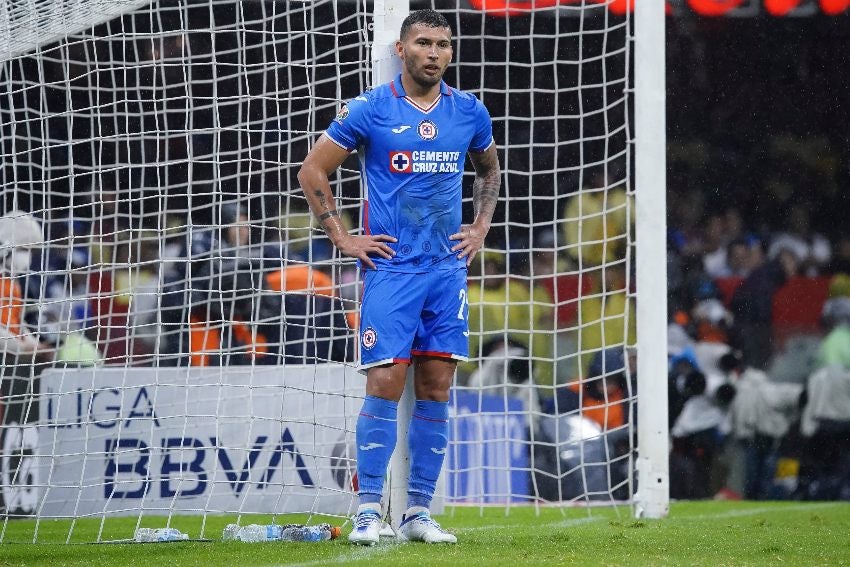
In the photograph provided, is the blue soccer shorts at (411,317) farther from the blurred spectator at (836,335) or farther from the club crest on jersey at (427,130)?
the blurred spectator at (836,335)

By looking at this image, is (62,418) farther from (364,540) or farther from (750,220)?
(750,220)

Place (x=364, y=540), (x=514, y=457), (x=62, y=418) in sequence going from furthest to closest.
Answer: (x=514, y=457) → (x=62, y=418) → (x=364, y=540)

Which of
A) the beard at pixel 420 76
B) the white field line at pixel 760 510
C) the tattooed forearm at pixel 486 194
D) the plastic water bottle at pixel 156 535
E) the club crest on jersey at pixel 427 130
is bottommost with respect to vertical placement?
the white field line at pixel 760 510

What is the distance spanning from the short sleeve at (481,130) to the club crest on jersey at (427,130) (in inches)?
Answer: 10.5

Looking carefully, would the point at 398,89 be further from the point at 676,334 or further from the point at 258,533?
the point at 676,334

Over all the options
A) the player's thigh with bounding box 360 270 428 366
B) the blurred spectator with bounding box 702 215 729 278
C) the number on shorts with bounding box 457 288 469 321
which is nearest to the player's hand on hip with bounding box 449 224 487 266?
the number on shorts with bounding box 457 288 469 321

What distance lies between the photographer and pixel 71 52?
322 inches

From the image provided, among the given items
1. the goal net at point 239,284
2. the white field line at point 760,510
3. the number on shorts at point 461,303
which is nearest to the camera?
the number on shorts at point 461,303

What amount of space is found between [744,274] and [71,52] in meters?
6.27

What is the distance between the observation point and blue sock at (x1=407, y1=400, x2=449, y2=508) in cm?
517

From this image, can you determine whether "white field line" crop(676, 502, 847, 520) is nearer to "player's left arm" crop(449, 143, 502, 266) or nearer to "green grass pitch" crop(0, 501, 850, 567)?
"green grass pitch" crop(0, 501, 850, 567)

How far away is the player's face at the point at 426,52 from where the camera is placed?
5.07 m

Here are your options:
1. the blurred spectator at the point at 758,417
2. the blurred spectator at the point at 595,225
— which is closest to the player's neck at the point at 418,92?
the blurred spectator at the point at 595,225

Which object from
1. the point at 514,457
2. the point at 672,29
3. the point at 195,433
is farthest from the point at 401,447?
the point at 672,29
